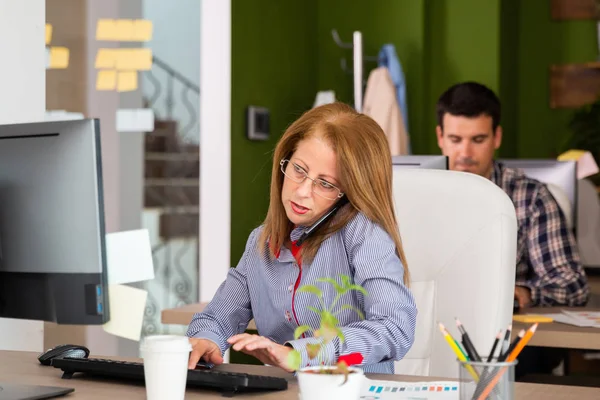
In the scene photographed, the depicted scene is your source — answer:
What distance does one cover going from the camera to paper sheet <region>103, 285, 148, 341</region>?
132 cm

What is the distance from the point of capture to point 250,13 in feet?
12.7

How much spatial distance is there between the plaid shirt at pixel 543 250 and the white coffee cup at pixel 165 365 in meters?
1.62

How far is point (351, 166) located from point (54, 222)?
1.86 ft

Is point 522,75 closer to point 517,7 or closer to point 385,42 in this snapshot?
point 517,7

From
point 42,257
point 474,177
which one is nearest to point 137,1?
point 474,177

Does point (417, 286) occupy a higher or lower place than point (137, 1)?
lower

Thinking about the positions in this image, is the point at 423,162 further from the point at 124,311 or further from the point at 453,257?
the point at 124,311

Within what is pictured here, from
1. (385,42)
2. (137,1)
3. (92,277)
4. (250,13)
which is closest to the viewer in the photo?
(92,277)

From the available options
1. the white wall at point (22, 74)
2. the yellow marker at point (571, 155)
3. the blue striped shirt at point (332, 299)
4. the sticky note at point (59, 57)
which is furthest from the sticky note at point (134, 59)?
the yellow marker at point (571, 155)

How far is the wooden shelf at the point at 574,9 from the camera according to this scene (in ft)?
17.8

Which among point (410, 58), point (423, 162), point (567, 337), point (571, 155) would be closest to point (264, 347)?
point (567, 337)

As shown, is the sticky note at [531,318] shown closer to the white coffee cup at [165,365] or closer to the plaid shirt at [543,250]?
the plaid shirt at [543,250]

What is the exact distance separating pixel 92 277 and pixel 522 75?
15.3 ft

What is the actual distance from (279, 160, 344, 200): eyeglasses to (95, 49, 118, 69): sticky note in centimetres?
181
